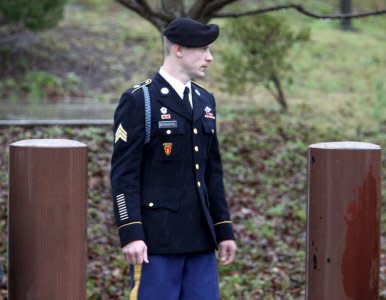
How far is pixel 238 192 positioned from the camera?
351 inches

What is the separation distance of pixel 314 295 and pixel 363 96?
46.5ft

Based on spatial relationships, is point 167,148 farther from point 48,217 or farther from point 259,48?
point 259,48

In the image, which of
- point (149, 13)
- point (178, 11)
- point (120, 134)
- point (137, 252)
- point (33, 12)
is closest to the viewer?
point (137, 252)

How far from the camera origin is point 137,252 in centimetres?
345

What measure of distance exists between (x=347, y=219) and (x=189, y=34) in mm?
1057

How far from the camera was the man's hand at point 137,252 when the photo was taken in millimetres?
3447

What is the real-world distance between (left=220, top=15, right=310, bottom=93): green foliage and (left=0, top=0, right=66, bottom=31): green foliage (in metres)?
5.54

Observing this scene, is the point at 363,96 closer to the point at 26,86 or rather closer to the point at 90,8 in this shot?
the point at 26,86

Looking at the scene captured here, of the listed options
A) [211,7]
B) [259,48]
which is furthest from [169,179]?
[259,48]

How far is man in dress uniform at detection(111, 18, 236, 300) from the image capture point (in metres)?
3.52

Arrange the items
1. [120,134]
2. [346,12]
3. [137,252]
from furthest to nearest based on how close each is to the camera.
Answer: [346,12]
[120,134]
[137,252]

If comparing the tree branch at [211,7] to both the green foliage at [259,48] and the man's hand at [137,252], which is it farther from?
the green foliage at [259,48]

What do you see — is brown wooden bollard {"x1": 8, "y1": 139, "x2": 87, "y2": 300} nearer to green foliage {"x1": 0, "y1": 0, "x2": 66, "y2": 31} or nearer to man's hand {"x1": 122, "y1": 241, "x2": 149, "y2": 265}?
man's hand {"x1": 122, "y1": 241, "x2": 149, "y2": 265}

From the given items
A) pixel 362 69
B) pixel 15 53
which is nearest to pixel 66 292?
pixel 15 53
